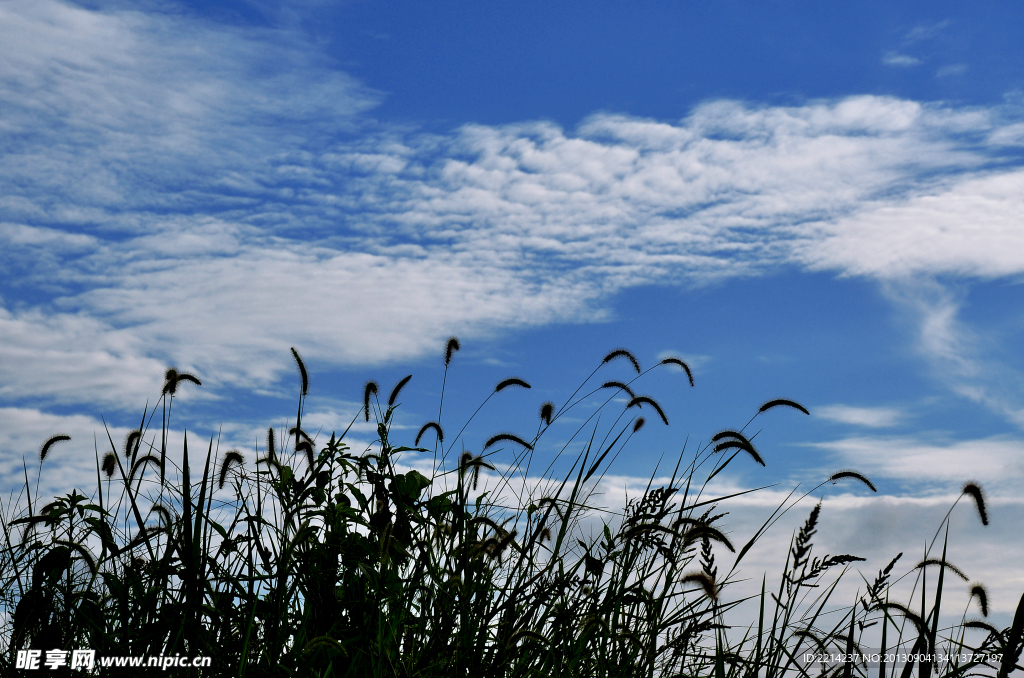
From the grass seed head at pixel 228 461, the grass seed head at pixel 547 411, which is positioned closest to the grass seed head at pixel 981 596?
the grass seed head at pixel 547 411

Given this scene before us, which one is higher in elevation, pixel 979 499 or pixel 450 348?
pixel 450 348

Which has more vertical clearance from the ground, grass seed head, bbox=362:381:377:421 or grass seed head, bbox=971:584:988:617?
grass seed head, bbox=362:381:377:421

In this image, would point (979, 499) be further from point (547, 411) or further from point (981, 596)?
point (547, 411)

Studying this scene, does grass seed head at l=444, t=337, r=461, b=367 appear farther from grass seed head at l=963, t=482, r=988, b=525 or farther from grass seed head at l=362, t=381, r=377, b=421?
grass seed head at l=963, t=482, r=988, b=525

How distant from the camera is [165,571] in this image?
354 centimetres

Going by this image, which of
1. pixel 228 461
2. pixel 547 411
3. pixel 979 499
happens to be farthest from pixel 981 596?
pixel 228 461

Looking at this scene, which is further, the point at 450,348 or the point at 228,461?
the point at 450,348

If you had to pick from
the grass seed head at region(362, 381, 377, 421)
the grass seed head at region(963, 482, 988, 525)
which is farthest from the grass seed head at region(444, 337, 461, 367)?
the grass seed head at region(963, 482, 988, 525)

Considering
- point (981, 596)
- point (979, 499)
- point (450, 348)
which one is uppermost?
point (450, 348)

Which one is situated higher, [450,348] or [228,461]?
[450,348]

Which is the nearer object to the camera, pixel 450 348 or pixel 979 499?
pixel 979 499

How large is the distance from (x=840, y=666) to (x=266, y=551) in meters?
2.48

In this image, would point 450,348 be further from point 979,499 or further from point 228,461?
point 979,499

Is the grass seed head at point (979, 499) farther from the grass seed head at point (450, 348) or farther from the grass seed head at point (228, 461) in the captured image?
the grass seed head at point (228, 461)
